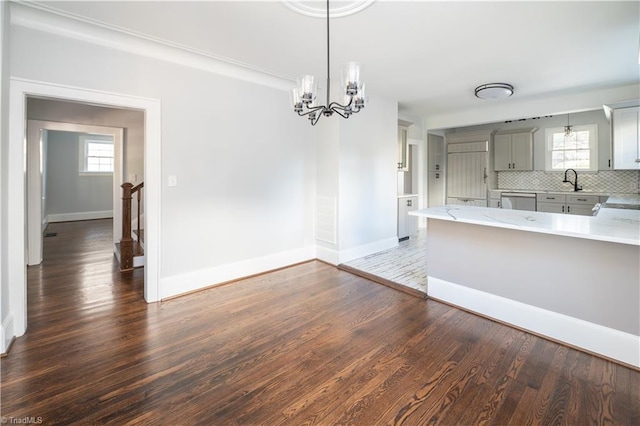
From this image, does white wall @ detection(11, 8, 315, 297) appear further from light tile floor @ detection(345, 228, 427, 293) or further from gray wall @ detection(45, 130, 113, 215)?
gray wall @ detection(45, 130, 113, 215)

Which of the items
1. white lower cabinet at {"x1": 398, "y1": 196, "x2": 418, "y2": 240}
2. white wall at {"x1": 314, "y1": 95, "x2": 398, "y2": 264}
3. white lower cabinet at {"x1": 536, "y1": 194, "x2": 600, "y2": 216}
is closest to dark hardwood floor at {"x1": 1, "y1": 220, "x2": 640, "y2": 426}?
white wall at {"x1": 314, "y1": 95, "x2": 398, "y2": 264}

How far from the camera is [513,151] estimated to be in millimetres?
6824

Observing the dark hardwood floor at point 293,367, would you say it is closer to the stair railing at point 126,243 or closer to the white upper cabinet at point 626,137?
the stair railing at point 126,243

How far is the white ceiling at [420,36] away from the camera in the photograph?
2.39 metres

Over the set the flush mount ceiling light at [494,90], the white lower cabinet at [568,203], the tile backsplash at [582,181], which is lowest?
the white lower cabinet at [568,203]

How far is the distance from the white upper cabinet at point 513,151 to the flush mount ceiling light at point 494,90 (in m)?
2.89

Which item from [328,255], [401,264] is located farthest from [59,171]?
[401,264]

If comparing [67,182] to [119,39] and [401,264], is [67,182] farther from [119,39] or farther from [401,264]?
[401,264]

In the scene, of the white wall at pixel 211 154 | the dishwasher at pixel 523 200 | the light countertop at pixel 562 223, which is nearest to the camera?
the light countertop at pixel 562 223

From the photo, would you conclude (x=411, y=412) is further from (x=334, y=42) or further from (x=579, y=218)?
(x=334, y=42)

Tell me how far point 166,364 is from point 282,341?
2.70ft

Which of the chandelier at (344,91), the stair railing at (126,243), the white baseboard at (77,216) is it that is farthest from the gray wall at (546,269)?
the white baseboard at (77,216)

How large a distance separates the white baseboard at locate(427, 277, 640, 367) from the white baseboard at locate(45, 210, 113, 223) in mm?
9091

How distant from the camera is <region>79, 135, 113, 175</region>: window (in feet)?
26.8
